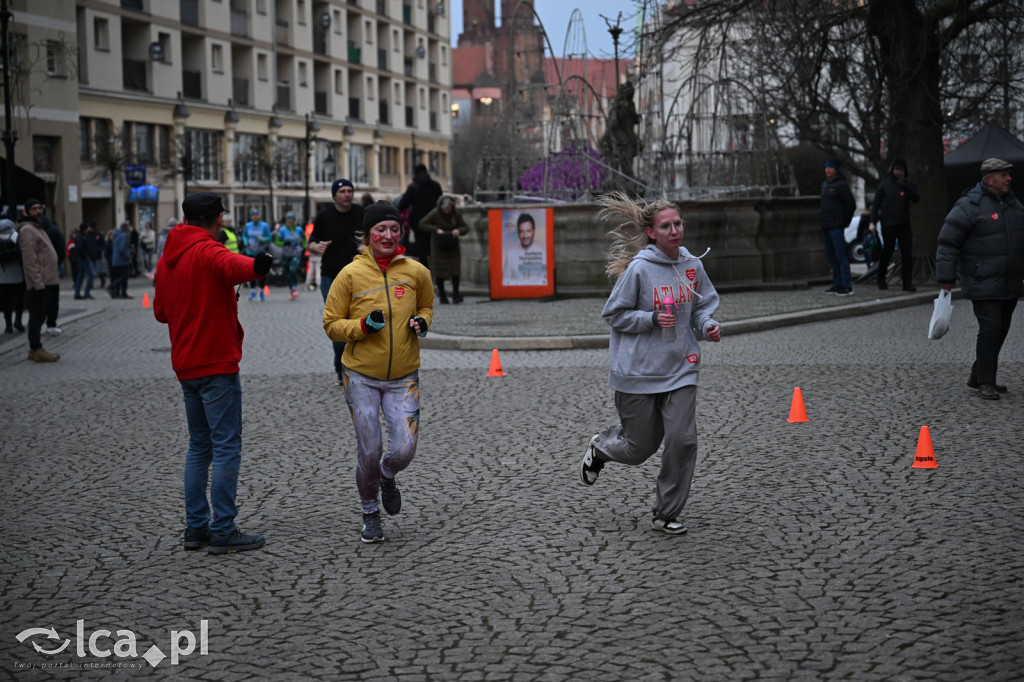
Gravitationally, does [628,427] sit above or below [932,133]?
below

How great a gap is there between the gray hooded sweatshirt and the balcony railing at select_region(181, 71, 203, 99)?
160ft

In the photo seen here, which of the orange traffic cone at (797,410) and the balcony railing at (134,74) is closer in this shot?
the orange traffic cone at (797,410)

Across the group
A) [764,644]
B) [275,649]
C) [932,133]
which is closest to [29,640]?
[275,649]

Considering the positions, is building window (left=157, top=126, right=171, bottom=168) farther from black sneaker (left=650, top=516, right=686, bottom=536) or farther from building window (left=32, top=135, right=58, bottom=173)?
black sneaker (left=650, top=516, right=686, bottom=536)

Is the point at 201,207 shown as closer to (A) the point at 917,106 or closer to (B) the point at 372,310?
(B) the point at 372,310

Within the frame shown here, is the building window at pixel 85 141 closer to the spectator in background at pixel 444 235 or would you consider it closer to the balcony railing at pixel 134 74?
the balcony railing at pixel 134 74

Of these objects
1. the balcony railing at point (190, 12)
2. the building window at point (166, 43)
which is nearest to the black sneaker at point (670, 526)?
the building window at point (166, 43)

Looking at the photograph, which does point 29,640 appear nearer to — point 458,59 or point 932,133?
point 932,133

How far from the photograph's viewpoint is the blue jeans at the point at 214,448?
629cm

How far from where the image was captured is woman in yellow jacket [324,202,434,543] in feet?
20.9

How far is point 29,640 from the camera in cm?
495

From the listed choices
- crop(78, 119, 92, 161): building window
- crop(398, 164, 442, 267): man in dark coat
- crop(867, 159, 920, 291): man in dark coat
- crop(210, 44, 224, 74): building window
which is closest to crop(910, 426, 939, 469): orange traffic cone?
crop(867, 159, 920, 291): man in dark coat

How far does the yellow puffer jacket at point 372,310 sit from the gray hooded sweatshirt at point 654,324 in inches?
38.7

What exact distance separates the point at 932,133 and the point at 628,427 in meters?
17.4
